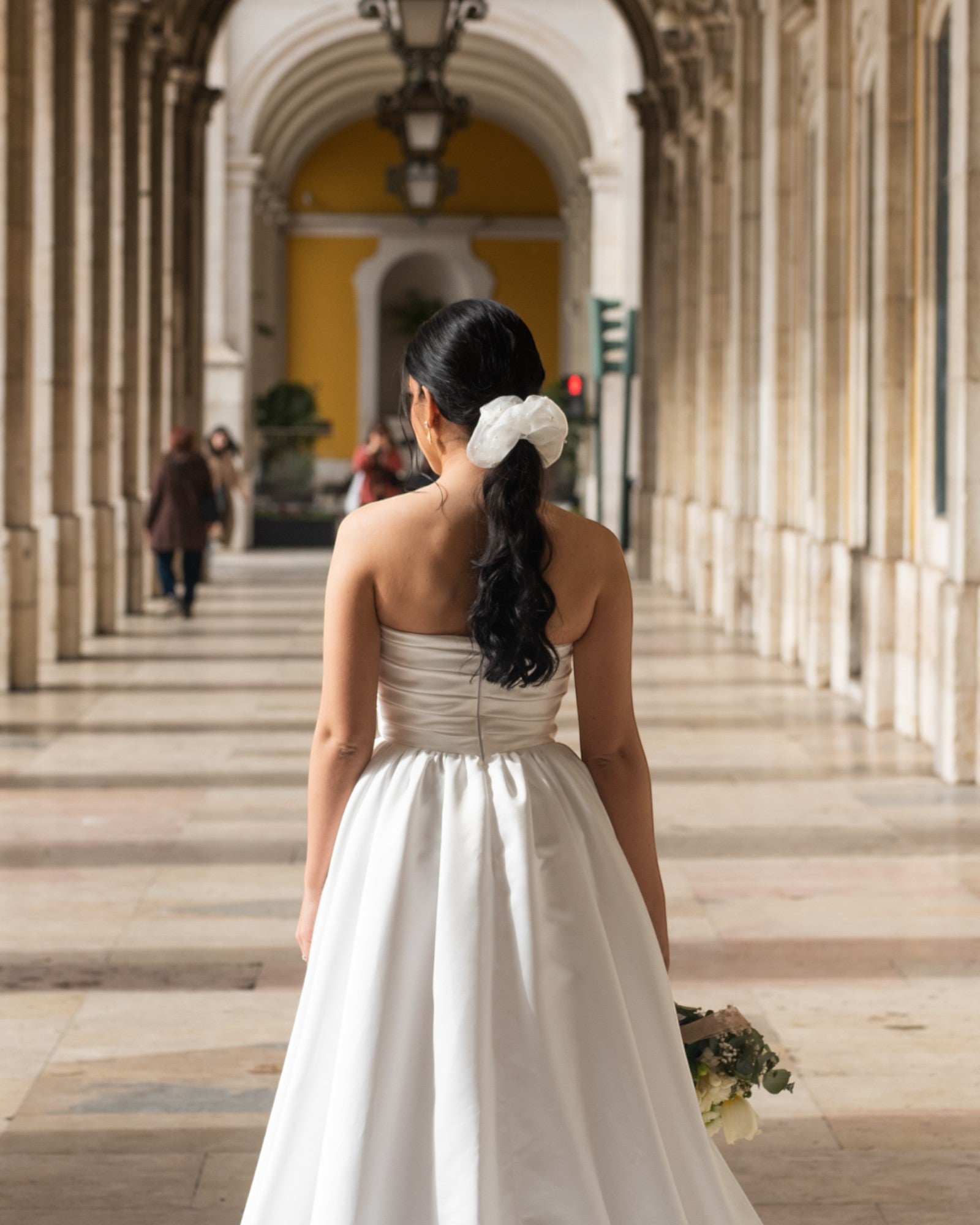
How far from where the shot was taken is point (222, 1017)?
4695 millimetres

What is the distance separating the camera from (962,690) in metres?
8.08

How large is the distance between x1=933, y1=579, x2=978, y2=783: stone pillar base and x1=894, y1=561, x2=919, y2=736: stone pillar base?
1082 millimetres

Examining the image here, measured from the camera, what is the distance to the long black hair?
2572 mm

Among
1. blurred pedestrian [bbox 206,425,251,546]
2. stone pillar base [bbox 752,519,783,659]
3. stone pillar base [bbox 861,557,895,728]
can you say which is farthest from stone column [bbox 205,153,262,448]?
stone pillar base [bbox 861,557,895,728]

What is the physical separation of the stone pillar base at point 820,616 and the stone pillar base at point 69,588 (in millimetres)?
5199

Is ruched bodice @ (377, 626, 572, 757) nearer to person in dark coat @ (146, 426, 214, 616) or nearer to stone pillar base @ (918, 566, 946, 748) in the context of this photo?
stone pillar base @ (918, 566, 946, 748)

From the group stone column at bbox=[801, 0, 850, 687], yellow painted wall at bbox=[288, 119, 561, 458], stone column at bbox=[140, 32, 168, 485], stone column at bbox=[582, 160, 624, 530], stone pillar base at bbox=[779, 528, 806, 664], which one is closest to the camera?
stone column at bbox=[801, 0, 850, 687]

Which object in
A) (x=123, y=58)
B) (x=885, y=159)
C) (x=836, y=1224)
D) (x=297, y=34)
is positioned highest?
(x=297, y=34)

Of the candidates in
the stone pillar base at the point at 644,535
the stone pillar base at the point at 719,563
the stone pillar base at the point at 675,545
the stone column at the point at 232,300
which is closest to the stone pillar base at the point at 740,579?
the stone pillar base at the point at 719,563

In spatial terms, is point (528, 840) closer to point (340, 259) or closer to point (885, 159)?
point (885, 159)

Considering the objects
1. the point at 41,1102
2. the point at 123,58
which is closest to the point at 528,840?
the point at 41,1102

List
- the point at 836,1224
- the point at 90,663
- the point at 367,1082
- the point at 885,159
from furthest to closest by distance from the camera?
the point at 90,663 → the point at 885,159 → the point at 836,1224 → the point at 367,1082

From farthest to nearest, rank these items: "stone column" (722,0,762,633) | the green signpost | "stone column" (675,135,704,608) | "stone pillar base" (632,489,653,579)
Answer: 1. the green signpost
2. "stone pillar base" (632,489,653,579)
3. "stone column" (675,135,704,608)
4. "stone column" (722,0,762,633)

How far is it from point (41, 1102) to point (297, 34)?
28692 mm
